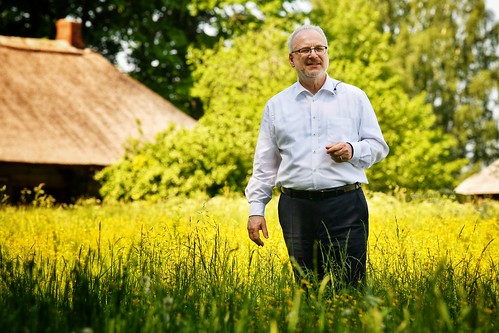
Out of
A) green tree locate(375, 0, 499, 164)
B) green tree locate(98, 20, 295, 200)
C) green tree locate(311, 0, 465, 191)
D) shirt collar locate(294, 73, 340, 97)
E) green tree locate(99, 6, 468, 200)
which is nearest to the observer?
shirt collar locate(294, 73, 340, 97)

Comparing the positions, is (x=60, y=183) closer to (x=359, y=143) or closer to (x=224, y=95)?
(x=224, y=95)

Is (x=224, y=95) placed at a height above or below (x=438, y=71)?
below

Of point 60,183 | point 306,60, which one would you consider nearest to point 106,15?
point 60,183

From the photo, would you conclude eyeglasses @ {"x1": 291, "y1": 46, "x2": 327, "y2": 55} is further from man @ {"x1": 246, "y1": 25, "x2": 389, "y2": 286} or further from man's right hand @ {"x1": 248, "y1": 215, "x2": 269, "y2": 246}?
man's right hand @ {"x1": 248, "y1": 215, "x2": 269, "y2": 246}

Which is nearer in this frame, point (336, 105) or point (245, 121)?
point (336, 105)

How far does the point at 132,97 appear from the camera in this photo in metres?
18.6

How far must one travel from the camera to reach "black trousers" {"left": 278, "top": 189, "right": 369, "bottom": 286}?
3.61 m

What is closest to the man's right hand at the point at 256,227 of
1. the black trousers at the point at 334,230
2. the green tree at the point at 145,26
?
the black trousers at the point at 334,230

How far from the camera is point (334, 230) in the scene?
362 cm

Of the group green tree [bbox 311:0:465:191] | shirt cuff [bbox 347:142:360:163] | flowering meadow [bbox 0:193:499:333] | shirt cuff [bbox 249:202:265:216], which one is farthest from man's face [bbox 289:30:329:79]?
green tree [bbox 311:0:465:191]

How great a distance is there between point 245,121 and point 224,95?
352 centimetres

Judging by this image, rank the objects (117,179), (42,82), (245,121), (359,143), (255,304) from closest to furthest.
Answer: (255,304), (359,143), (117,179), (245,121), (42,82)

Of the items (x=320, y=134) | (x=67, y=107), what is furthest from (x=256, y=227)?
(x=67, y=107)

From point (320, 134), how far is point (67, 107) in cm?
1428
